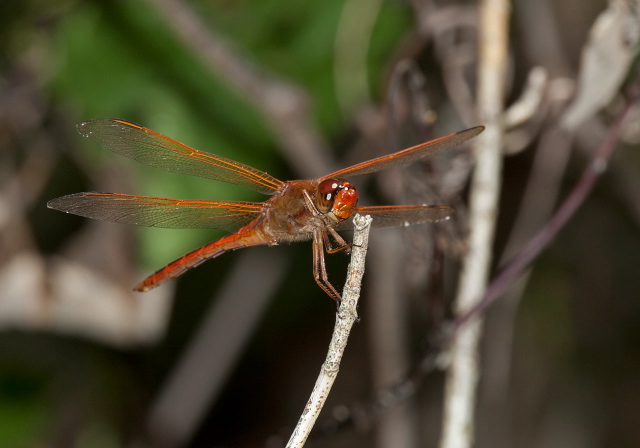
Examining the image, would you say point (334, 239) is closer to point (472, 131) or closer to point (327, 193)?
point (327, 193)

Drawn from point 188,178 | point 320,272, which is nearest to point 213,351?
point 188,178

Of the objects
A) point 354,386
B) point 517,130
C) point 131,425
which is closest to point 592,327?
point 354,386

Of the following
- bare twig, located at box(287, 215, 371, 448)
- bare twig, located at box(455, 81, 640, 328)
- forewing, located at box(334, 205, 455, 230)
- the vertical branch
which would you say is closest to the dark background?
the vertical branch

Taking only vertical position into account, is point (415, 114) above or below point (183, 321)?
below

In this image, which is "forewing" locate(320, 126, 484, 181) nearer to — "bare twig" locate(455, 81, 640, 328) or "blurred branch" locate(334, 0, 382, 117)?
"bare twig" locate(455, 81, 640, 328)

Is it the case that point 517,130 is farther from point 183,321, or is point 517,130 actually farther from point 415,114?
point 183,321

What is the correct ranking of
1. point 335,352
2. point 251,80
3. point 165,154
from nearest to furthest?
point 335,352 → point 165,154 → point 251,80
